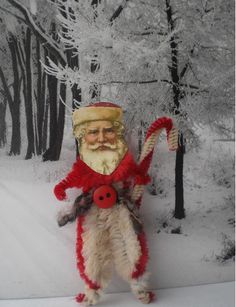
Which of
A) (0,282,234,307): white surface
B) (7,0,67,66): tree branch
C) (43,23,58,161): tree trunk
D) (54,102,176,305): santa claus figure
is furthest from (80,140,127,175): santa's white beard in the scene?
(0,282,234,307): white surface

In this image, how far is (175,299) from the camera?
102cm

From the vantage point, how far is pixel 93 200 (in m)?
0.99

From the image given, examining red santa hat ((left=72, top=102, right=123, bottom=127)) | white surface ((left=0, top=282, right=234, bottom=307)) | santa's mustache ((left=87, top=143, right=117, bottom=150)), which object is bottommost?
white surface ((left=0, top=282, right=234, bottom=307))

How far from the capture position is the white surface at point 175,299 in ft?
3.30

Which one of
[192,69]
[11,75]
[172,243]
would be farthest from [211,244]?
[11,75]

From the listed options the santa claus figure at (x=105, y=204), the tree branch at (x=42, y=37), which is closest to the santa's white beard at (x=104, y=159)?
the santa claus figure at (x=105, y=204)

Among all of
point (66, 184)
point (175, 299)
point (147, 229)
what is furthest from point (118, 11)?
point (175, 299)

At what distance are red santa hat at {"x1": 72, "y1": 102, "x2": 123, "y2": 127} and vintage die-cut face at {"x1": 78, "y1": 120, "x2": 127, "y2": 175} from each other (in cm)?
2

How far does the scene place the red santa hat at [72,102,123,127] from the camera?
0.94m

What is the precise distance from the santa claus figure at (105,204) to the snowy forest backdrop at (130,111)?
2.6 inches

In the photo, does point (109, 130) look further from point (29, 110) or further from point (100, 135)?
point (29, 110)

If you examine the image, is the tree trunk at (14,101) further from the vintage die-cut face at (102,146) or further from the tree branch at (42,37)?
the vintage die-cut face at (102,146)

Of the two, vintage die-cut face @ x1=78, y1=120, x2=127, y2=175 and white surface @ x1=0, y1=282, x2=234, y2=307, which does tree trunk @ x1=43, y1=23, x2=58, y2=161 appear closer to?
vintage die-cut face @ x1=78, y1=120, x2=127, y2=175

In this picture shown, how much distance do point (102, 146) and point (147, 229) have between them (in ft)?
0.87
